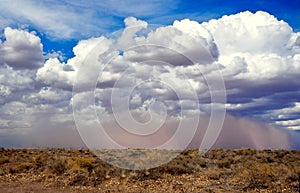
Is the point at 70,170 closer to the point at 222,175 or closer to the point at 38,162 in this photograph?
the point at 38,162

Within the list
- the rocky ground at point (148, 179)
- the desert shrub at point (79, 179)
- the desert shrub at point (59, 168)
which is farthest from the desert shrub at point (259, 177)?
the desert shrub at point (59, 168)

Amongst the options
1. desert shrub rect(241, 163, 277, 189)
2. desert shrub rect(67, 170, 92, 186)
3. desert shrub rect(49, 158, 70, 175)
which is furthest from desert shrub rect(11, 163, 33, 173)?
desert shrub rect(241, 163, 277, 189)

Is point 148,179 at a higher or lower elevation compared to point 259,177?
lower

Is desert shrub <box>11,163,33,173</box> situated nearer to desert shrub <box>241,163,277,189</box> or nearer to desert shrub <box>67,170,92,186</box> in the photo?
desert shrub <box>67,170,92,186</box>

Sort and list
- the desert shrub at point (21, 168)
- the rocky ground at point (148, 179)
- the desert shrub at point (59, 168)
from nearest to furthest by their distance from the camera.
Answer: the rocky ground at point (148, 179) < the desert shrub at point (59, 168) < the desert shrub at point (21, 168)

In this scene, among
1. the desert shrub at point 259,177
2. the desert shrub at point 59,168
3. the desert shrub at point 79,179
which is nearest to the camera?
the desert shrub at point 259,177

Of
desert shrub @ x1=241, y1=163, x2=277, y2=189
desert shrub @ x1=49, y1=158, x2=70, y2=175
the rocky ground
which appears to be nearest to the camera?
desert shrub @ x1=241, y1=163, x2=277, y2=189

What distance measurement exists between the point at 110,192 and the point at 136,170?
14.5 feet

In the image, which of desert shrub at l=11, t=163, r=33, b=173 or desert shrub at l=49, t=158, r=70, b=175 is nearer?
desert shrub at l=49, t=158, r=70, b=175

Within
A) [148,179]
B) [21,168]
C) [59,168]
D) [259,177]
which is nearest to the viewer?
[259,177]

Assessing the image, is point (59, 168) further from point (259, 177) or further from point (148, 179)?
point (259, 177)

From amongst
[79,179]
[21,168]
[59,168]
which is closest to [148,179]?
[79,179]

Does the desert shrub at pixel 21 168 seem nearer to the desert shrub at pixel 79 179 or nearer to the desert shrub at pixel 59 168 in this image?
the desert shrub at pixel 59 168

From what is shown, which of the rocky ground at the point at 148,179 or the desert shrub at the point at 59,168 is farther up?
the desert shrub at the point at 59,168
